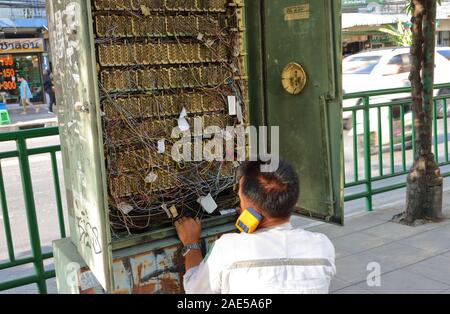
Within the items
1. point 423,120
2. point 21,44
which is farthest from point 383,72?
point 21,44

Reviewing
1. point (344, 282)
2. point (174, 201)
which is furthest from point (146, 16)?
point (344, 282)

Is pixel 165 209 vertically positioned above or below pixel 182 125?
below

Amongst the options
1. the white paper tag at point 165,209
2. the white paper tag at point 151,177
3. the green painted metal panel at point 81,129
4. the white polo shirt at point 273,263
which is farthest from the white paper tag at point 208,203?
the white polo shirt at point 273,263

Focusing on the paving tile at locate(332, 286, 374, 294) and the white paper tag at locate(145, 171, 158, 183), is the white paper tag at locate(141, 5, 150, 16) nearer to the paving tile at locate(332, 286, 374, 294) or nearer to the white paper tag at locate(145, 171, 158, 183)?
the white paper tag at locate(145, 171, 158, 183)

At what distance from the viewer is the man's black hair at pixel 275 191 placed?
7.01 feet

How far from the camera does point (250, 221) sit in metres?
2.14

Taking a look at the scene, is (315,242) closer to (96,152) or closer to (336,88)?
(96,152)

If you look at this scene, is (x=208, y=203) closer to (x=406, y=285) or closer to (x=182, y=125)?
(x=182, y=125)

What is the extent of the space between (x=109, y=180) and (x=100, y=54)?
2.55 feet

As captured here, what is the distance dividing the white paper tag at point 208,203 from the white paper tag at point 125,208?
1.65 ft

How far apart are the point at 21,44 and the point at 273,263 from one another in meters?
20.9

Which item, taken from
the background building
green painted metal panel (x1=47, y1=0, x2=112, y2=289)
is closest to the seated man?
green painted metal panel (x1=47, y1=0, x2=112, y2=289)

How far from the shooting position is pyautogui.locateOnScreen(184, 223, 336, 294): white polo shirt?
2.01 meters

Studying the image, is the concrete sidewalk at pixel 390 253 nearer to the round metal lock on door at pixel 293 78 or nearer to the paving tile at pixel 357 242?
the paving tile at pixel 357 242
